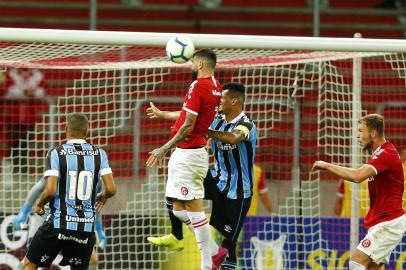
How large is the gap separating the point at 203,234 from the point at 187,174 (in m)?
0.60

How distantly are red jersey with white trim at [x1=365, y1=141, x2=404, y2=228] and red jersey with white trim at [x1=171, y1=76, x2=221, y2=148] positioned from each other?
1.55 metres

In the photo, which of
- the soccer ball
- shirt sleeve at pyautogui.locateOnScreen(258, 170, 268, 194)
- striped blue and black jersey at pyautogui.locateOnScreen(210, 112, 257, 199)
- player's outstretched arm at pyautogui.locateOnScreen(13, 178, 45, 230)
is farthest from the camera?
shirt sleeve at pyautogui.locateOnScreen(258, 170, 268, 194)

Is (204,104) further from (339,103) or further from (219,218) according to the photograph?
(339,103)

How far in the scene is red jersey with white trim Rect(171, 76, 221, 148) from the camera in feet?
29.8

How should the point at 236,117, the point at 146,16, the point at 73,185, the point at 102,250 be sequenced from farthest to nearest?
1. the point at 146,16
2. the point at 102,250
3. the point at 236,117
4. the point at 73,185

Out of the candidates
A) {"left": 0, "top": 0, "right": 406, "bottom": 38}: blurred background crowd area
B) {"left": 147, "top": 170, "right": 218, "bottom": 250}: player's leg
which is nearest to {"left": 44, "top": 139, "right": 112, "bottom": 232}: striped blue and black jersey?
{"left": 147, "top": 170, "right": 218, "bottom": 250}: player's leg

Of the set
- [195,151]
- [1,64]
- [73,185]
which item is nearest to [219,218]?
[195,151]

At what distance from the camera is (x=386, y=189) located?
30.4 ft

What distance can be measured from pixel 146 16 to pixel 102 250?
25.8 feet

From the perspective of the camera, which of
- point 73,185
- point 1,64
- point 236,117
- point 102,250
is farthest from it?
point 102,250

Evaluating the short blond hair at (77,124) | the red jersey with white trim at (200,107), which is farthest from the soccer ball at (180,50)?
the short blond hair at (77,124)

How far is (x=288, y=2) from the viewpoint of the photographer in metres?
20.0

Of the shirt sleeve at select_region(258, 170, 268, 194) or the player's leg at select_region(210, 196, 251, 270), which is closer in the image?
the player's leg at select_region(210, 196, 251, 270)

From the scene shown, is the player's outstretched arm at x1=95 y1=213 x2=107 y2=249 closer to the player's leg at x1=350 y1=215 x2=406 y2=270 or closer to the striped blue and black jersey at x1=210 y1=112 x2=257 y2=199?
the striped blue and black jersey at x1=210 y1=112 x2=257 y2=199
